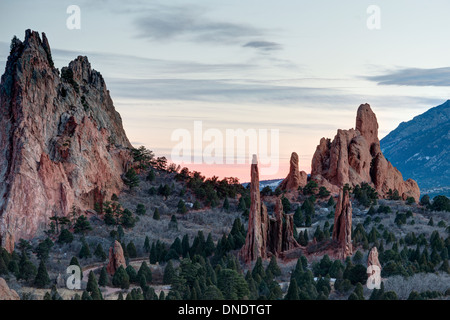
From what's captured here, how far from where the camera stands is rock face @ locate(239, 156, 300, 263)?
101 metres

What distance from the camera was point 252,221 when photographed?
101938 millimetres

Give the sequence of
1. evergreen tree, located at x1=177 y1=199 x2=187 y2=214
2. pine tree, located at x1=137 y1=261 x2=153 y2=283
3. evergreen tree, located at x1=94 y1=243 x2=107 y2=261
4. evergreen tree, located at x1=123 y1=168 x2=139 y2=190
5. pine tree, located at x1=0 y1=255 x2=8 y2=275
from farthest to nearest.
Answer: evergreen tree, located at x1=123 y1=168 x2=139 y2=190
evergreen tree, located at x1=177 y1=199 x2=187 y2=214
evergreen tree, located at x1=94 y1=243 x2=107 y2=261
pine tree, located at x1=0 y1=255 x2=8 y2=275
pine tree, located at x1=137 y1=261 x2=153 y2=283

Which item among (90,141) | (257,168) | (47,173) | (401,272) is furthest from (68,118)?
(401,272)

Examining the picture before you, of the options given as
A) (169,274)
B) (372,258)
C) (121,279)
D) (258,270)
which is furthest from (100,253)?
(372,258)

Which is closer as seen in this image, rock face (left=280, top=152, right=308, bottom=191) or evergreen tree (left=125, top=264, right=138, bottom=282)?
evergreen tree (left=125, top=264, right=138, bottom=282)

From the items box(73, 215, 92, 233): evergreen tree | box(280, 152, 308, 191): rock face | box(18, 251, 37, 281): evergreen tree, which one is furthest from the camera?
box(280, 152, 308, 191): rock face

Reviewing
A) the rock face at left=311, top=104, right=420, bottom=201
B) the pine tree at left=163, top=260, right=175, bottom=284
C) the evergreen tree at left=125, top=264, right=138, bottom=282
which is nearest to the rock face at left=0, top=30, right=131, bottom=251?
the evergreen tree at left=125, top=264, right=138, bottom=282

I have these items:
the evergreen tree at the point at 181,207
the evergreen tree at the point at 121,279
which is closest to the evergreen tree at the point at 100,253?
the evergreen tree at the point at 121,279

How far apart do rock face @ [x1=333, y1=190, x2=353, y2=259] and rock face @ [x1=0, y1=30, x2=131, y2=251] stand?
38209 millimetres

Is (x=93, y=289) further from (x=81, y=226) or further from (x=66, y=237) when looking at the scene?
(x=81, y=226)

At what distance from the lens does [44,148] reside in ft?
426

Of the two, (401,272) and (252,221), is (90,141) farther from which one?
(401,272)

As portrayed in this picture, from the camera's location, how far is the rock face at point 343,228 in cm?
10194

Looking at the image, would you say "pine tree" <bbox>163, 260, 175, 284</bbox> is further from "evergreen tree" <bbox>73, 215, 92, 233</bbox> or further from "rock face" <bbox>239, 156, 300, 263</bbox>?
"evergreen tree" <bbox>73, 215, 92, 233</bbox>
